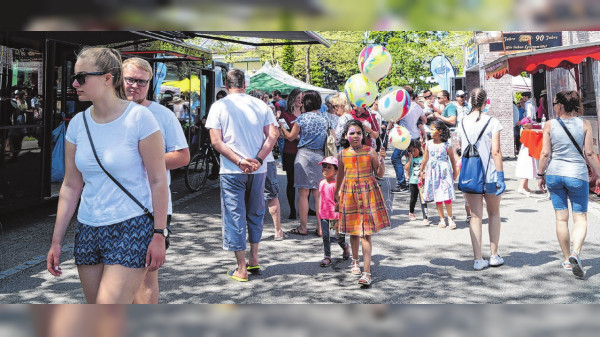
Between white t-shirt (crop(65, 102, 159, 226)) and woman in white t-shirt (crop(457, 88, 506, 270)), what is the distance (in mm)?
4246

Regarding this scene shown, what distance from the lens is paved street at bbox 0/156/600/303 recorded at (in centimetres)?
550

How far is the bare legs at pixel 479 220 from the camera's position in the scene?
642 cm

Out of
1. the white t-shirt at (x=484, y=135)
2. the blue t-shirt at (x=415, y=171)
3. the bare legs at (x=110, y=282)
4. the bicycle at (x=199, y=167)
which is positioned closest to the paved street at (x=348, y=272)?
the blue t-shirt at (x=415, y=171)

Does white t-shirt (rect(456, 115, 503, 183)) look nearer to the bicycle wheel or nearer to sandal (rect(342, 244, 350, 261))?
sandal (rect(342, 244, 350, 261))

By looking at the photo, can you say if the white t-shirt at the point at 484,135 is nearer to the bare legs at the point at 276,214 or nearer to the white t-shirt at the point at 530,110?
the bare legs at the point at 276,214

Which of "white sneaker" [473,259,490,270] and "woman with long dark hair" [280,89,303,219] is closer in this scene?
"white sneaker" [473,259,490,270]

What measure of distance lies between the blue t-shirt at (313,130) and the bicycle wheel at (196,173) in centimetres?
447

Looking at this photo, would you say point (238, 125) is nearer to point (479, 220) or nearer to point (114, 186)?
point (479, 220)

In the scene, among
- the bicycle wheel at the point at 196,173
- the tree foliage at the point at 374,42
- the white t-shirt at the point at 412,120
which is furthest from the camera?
the tree foliage at the point at 374,42

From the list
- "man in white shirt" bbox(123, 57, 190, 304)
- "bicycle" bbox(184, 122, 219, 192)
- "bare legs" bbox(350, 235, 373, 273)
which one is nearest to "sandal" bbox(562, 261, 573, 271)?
"bare legs" bbox(350, 235, 373, 273)

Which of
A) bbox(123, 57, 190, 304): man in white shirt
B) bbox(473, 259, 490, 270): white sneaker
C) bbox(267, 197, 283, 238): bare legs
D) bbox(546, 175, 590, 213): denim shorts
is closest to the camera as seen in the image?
bbox(123, 57, 190, 304): man in white shirt

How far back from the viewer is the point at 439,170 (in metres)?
8.69

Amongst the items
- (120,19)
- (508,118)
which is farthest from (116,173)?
(508,118)

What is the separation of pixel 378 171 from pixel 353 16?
4.28 meters
